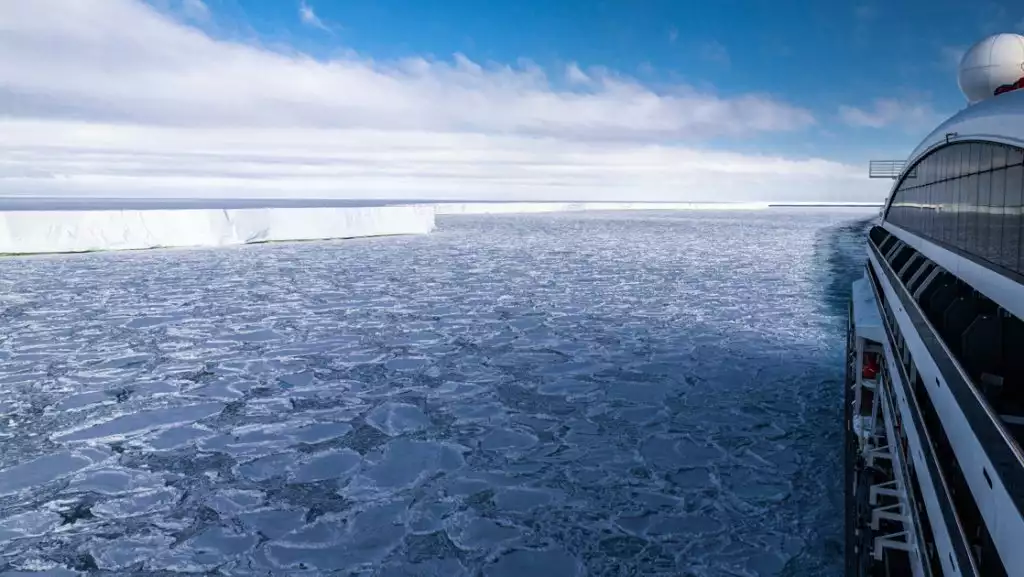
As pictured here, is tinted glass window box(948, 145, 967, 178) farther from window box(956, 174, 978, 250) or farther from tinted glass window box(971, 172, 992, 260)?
tinted glass window box(971, 172, 992, 260)

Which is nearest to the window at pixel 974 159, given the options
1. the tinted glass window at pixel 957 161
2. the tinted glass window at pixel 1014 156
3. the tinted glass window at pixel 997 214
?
the tinted glass window at pixel 957 161

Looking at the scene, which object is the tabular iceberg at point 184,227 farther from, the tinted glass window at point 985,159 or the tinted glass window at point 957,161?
the tinted glass window at point 985,159

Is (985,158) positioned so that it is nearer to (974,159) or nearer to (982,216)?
(982,216)

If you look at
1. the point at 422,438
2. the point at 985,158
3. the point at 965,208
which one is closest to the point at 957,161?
the point at 965,208

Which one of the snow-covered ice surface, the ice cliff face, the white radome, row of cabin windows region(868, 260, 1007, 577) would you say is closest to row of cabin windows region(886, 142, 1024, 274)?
row of cabin windows region(868, 260, 1007, 577)

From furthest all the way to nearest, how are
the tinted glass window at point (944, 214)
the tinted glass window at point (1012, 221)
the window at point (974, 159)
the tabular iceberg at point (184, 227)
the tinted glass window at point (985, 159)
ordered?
the tabular iceberg at point (184, 227)
the tinted glass window at point (944, 214)
the window at point (974, 159)
the tinted glass window at point (985, 159)
the tinted glass window at point (1012, 221)
